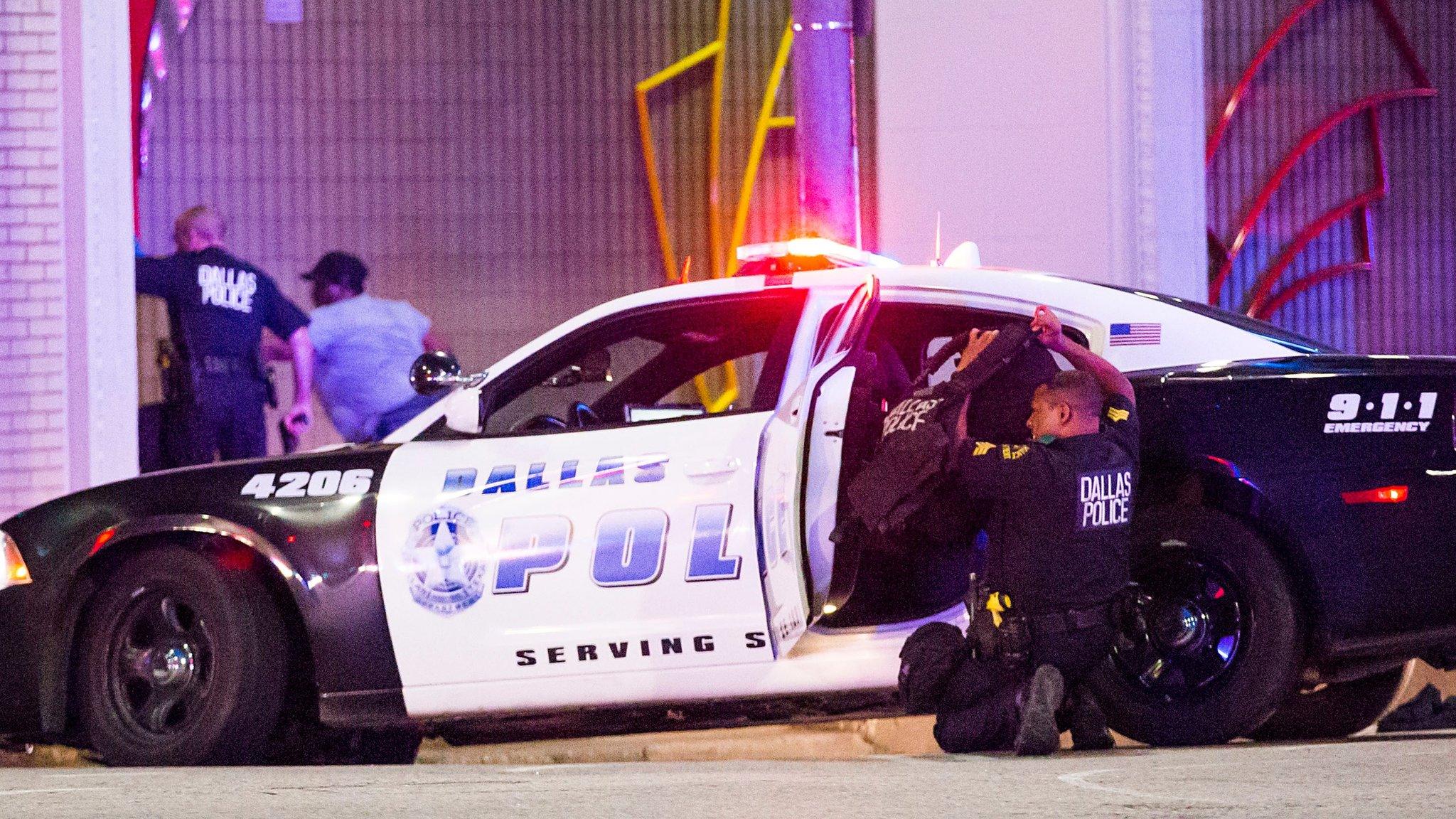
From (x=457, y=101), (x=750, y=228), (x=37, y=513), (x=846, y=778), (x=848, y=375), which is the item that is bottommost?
(x=846, y=778)

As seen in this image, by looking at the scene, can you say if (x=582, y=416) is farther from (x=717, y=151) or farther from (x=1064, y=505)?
(x=717, y=151)

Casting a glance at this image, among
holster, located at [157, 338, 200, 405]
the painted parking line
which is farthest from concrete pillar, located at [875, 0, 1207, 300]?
the painted parking line

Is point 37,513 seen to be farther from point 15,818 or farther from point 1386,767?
point 1386,767

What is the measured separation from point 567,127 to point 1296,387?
21.8ft

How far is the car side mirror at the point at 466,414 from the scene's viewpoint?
6.14m

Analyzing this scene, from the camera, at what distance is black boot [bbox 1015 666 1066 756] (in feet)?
17.9

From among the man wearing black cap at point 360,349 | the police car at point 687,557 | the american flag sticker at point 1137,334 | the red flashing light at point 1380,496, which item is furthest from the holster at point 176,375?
the red flashing light at point 1380,496

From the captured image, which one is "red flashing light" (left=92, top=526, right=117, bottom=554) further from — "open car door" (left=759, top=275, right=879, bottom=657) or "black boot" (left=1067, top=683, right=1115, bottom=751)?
"black boot" (left=1067, top=683, right=1115, bottom=751)

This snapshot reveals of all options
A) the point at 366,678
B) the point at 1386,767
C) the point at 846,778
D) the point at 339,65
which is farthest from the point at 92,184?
the point at 1386,767

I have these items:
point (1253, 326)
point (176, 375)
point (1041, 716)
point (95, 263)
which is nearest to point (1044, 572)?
point (1041, 716)

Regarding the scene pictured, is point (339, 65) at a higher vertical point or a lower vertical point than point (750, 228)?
higher

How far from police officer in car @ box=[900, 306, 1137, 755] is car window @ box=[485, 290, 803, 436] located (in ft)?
2.68

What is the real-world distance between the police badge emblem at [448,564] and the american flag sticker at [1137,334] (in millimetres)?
1955

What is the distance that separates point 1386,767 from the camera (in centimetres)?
495
